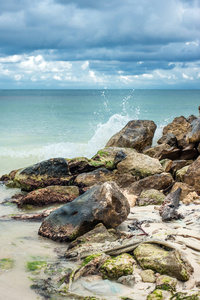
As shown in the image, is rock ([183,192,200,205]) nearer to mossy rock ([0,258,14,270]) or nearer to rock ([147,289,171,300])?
rock ([147,289,171,300])

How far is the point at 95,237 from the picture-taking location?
16.1 ft

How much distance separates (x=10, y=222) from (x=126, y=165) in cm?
375

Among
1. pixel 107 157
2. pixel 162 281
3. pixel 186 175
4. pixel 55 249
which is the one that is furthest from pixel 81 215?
pixel 107 157

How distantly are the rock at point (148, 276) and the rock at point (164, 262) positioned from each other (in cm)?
9

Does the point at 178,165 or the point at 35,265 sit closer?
the point at 35,265

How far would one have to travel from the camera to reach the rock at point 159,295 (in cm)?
344

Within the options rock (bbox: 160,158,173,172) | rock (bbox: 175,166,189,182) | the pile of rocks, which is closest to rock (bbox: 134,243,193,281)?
the pile of rocks

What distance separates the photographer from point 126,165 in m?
9.03

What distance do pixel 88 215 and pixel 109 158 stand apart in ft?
15.7

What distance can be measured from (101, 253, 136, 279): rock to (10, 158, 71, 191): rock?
192 inches

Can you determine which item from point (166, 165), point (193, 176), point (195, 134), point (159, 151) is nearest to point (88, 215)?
point (193, 176)

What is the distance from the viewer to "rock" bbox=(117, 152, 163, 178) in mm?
8609

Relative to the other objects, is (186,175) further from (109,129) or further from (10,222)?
(109,129)

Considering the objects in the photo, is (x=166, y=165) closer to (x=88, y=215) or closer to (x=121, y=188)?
(x=121, y=188)
